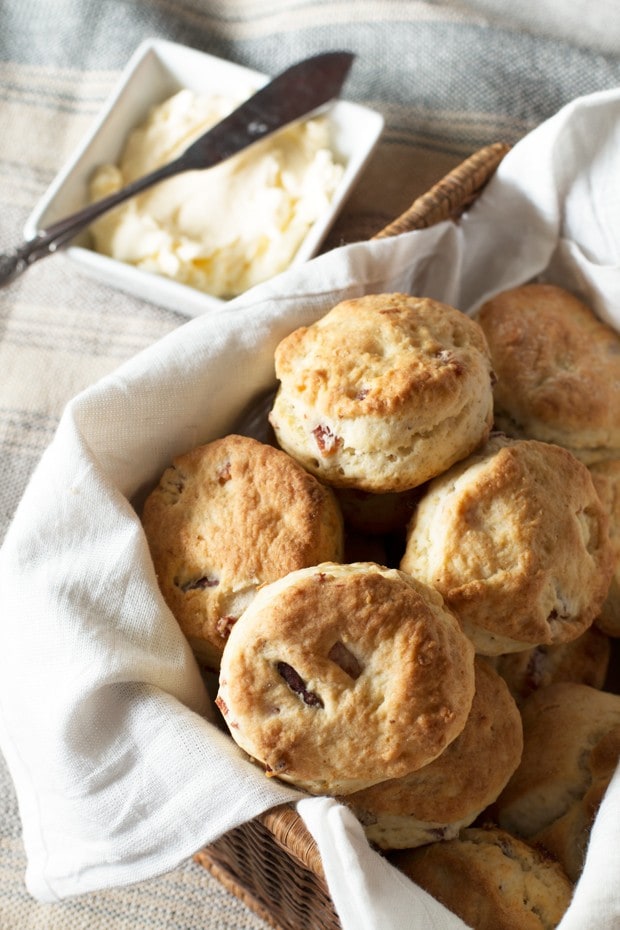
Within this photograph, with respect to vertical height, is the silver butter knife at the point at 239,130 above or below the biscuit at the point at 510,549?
above

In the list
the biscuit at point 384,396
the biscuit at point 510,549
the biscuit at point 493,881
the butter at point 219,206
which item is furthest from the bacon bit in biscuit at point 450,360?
the butter at point 219,206

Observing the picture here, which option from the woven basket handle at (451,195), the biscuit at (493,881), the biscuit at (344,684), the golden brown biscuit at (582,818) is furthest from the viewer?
the woven basket handle at (451,195)

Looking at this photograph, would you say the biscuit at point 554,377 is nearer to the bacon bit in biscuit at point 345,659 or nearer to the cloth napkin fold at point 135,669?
the cloth napkin fold at point 135,669

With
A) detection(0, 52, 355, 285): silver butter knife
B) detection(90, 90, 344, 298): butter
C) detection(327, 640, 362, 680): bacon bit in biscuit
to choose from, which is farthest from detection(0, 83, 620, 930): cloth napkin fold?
detection(0, 52, 355, 285): silver butter knife

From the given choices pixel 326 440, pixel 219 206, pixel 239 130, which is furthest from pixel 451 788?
pixel 239 130

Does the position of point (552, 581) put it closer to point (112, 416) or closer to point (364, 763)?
point (364, 763)

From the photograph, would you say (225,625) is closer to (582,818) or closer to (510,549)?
(510,549)

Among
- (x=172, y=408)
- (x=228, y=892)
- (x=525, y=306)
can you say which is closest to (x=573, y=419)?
(x=525, y=306)
